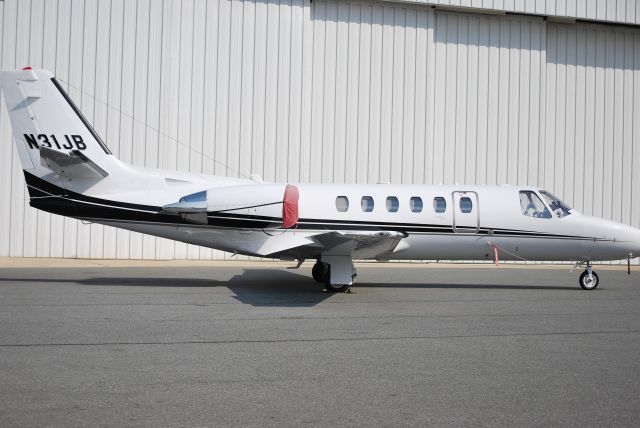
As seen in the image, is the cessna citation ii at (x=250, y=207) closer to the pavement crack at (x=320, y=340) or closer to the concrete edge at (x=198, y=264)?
the pavement crack at (x=320, y=340)

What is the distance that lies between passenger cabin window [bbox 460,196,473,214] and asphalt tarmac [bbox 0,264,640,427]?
78.1 inches

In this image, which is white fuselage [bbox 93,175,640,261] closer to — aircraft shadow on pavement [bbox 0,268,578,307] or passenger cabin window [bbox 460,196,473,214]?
passenger cabin window [bbox 460,196,473,214]

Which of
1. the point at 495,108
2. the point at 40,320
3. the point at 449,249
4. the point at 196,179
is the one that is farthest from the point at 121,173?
the point at 495,108

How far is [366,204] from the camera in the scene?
643 inches

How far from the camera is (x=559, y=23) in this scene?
28672mm

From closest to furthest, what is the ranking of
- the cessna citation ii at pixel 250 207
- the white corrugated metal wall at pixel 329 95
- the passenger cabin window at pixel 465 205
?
the cessna citation ii at pixel 250 207
the passenger cabin window at pixel 465 205
the white corrugated metal wall at pixel 329 95

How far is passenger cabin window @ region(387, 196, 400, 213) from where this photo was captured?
645 inches

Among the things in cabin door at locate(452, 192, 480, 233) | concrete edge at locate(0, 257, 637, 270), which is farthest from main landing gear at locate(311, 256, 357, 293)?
concrete edge at locate(0, 257, 637, 270)

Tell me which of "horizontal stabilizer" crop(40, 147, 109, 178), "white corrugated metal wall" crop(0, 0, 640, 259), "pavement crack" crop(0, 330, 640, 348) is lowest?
"pavement crack" crop(0, 330, 640, 348)

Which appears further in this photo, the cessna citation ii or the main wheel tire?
the cessna citation ii

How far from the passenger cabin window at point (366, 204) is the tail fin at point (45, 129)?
18.3ft

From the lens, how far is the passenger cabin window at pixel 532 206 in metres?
17.0

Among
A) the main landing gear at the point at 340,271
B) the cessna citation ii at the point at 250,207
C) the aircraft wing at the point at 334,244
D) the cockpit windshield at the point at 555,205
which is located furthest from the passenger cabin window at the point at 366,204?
the cockpit windshield at the point at 555,205

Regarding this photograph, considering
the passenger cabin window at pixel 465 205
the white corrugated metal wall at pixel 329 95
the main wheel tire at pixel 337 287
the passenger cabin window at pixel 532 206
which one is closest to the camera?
the main wheel tire at pixel 337 287
